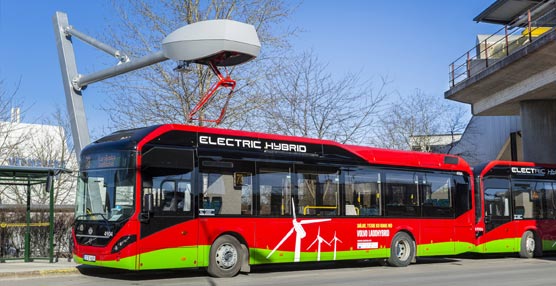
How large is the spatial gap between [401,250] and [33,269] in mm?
9898

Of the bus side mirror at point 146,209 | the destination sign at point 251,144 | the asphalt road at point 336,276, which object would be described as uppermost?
the destination sign at point 251,144

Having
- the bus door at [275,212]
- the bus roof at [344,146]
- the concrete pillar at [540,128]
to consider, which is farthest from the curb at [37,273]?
the concrete pillar at [540,128]

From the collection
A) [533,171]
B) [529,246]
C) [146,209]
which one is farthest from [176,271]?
[533,171]

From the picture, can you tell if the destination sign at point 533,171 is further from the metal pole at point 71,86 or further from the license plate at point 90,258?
the license plate at point 90,258

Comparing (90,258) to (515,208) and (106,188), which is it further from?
(515,208)

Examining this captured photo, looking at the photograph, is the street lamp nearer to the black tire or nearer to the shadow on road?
the shadow on road

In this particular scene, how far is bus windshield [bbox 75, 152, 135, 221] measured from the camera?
41.9 feet

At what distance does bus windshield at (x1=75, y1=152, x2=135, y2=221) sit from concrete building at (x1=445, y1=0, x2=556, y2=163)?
16.5m

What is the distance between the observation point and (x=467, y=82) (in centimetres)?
2991

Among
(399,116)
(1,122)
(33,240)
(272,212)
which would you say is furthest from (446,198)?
(399,116)

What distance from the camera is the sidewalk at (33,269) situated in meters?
13.4

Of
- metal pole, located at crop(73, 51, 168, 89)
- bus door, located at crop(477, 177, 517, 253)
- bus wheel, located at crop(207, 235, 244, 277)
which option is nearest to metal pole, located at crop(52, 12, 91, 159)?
metal pole, located at crop(73, 51, 168, 89)

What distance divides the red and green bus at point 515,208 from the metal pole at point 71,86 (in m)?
12.7

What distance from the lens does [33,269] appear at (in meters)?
14.2
